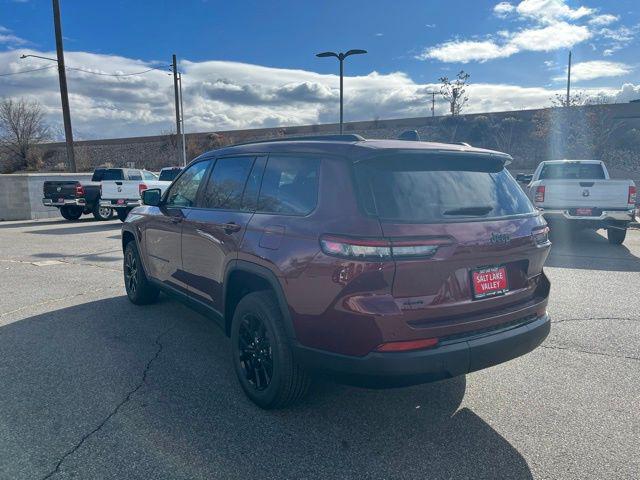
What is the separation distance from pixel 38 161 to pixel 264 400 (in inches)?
1962

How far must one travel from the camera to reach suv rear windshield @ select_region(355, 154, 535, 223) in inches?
106

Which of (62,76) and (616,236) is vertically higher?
(62,76)

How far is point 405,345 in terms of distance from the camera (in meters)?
2.57

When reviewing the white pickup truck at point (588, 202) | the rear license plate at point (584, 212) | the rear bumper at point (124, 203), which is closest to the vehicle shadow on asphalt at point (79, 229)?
the rear bumper at point (124, 203)

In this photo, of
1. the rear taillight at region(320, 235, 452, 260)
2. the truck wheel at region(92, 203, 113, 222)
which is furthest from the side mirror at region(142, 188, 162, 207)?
the truck wheel at region(92, 203, 113, 222)

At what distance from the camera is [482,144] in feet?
124

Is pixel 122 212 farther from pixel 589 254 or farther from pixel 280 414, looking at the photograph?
pixel 280 414

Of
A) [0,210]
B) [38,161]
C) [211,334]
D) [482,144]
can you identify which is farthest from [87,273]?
[38,161]

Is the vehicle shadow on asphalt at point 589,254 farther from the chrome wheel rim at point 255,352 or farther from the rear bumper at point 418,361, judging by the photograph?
the chrome wheel rim at point 255,352

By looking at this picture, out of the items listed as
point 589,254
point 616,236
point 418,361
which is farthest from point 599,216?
point 418,361

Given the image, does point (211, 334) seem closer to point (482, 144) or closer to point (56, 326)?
point (56, 326)

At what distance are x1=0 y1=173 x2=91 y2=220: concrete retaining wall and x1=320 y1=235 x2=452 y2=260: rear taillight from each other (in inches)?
761

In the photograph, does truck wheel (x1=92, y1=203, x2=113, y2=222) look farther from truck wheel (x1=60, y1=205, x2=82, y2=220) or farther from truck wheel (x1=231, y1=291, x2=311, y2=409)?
truck wheel (x1=231, y1=291, x2=311, y2=409)

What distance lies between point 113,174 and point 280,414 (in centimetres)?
1643
